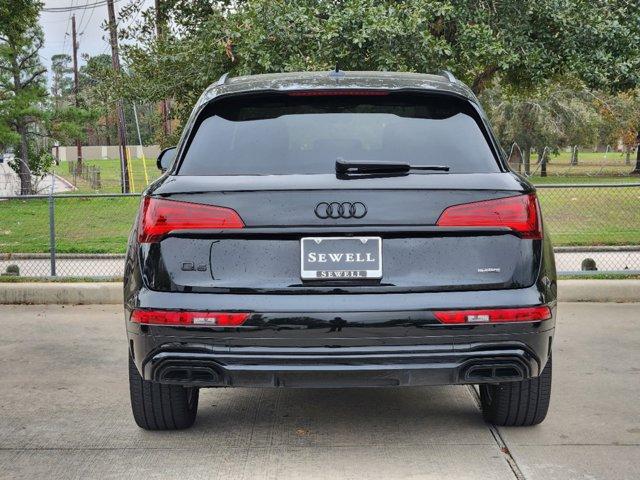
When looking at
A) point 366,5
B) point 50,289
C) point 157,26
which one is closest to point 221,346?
point 50,289

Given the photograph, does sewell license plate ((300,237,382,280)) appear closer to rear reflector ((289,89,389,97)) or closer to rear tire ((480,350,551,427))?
rear reflector ((289,89,389,97))

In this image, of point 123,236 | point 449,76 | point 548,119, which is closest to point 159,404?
point 449,76

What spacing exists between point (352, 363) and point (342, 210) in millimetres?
650

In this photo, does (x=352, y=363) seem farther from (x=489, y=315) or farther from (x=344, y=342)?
(x=489, y=315)

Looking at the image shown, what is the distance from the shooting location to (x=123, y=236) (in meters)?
16.2

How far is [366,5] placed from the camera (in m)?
13.2

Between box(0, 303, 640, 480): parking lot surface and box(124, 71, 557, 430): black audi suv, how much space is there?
1.62 ft

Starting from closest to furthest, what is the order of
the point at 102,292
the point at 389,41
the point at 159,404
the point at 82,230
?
1. the point at 159,404
2. the point at 102,292
3. the point at 389,41
4. the point at 82,230

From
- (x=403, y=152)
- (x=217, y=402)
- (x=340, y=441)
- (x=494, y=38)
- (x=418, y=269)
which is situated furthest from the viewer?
(x=494, y=38)

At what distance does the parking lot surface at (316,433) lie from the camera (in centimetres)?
438

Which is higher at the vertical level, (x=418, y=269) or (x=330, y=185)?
(x=330, y=185)

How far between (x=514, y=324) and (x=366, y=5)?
32.1 ft

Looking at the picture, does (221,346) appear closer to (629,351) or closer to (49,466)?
(49,466)

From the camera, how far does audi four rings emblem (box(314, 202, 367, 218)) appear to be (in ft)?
A: 13.2
